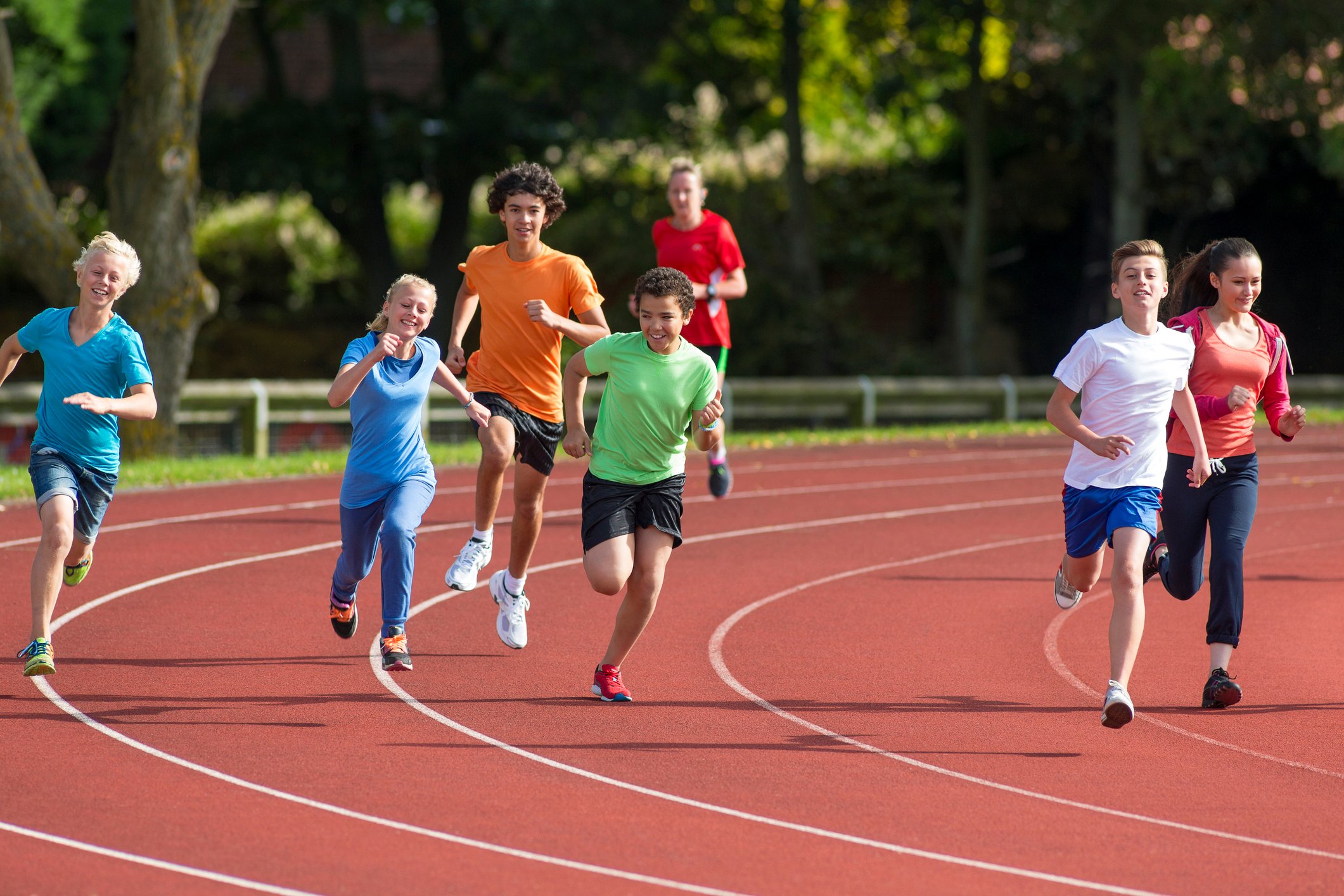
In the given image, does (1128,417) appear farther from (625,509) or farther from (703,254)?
(703,254)

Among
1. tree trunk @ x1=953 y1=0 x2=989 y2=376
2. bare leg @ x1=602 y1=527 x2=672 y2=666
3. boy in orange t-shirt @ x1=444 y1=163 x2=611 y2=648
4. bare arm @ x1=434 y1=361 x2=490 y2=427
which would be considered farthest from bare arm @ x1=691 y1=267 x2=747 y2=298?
tree trunk @ x1=953 y1=0 x2=989 y2=376

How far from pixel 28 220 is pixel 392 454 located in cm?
1203

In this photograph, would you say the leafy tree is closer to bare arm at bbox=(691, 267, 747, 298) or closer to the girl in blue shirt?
bare arm at bbox=(691, 267, 747, 298)

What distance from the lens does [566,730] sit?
24.1ft

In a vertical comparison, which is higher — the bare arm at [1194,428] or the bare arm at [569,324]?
the bare arm at [569,324]

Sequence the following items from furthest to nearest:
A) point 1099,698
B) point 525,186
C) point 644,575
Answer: point 525,186, point 1099,698, point 644,575

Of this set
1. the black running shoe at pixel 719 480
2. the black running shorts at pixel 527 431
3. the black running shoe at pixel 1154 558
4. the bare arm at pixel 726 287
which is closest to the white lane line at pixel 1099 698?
the black running shoe at pixel 1154 558

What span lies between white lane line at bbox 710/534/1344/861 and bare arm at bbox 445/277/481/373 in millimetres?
2015

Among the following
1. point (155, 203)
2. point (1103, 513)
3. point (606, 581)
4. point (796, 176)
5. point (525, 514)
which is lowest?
point (606, 581)

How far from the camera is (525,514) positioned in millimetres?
8938

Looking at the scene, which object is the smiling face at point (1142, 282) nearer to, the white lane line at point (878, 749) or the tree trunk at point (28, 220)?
the white lane line at point (878, 749)

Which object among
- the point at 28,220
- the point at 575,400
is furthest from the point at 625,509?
the point at 28,220

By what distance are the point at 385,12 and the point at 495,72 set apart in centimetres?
228

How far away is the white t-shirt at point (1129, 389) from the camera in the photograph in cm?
754
